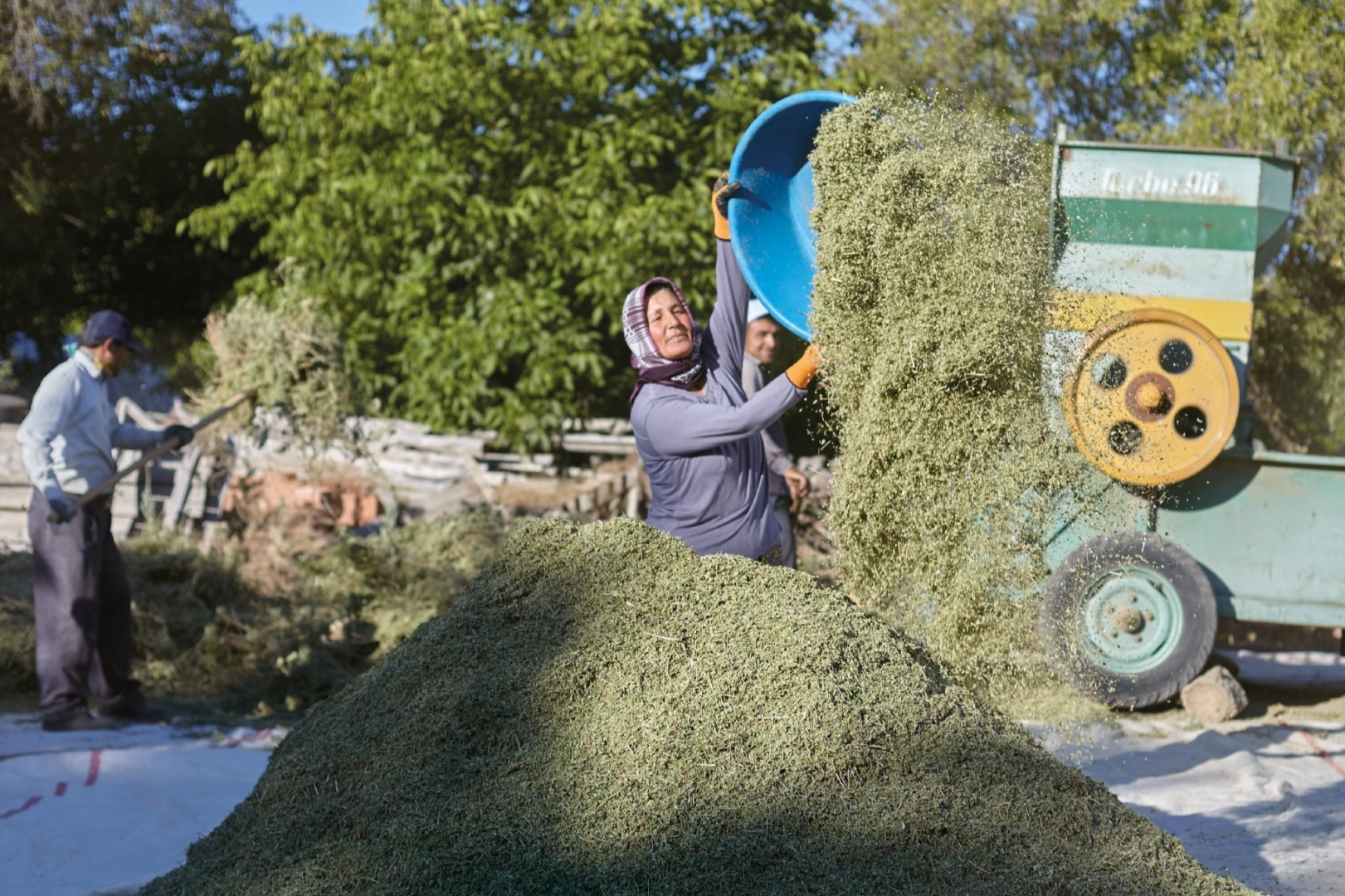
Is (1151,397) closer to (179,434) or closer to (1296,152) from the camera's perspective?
(179,434)

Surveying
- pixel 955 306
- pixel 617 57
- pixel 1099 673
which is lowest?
pixel 1099 673

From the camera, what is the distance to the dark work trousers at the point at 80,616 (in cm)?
525

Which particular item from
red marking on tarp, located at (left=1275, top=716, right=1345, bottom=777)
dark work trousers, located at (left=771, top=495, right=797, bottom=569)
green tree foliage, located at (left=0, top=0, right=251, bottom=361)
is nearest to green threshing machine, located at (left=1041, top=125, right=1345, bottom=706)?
red marking on tarp, located at (left=1275, top=716, right=1345, bottom=777)

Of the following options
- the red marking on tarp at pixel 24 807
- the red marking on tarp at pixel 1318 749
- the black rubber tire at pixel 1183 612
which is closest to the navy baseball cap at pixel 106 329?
the red marking on tarp at pixel 24 807

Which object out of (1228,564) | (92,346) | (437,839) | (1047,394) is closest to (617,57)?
(92,346)

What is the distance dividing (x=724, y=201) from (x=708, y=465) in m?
0.80

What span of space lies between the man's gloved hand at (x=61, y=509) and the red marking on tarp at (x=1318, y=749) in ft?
16.9

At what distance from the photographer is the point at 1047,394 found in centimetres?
306

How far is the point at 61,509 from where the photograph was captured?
527cm

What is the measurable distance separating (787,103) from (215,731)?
11.4ft

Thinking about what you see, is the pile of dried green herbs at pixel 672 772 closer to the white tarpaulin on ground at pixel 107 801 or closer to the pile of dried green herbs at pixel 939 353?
the pile of dried green herbs at pixel 939 353

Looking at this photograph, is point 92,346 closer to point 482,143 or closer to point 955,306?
point 482,143

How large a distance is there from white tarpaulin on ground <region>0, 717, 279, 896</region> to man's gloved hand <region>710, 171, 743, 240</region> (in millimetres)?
2350

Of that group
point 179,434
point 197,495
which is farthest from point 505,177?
point 179,434
